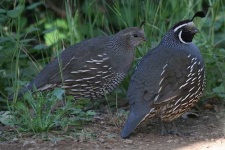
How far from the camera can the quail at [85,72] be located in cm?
648

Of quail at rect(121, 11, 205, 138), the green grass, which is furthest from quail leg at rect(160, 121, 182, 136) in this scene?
the green grass

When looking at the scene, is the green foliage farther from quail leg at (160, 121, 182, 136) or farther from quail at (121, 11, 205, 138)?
quail leg at (160, 121, 182, 136)

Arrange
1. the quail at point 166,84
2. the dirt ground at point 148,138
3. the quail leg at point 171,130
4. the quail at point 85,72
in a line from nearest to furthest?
the dirt ground at point 148,138, the quail at point 166,84, the quail leg at point 171,130, the quail at point 85,72

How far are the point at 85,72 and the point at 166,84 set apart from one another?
1121 millimetres

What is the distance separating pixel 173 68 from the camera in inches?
226

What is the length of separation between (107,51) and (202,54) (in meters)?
0.96

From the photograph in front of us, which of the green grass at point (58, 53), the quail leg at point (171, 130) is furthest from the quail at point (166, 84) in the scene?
the green grass at point (58, 53)

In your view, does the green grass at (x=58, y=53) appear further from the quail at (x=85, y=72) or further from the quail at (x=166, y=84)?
the quail at (x=166, y=84)

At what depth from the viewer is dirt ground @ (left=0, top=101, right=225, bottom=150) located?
5215 mm

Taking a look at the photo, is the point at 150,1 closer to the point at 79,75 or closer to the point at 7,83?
the point at 79,75

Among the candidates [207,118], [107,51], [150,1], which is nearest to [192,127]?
[207,118]

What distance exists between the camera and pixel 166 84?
566 cm

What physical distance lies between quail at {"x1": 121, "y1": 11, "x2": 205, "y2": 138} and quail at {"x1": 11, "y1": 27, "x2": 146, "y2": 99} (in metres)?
0.69

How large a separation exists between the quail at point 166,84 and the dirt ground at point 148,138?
0.48 ft
